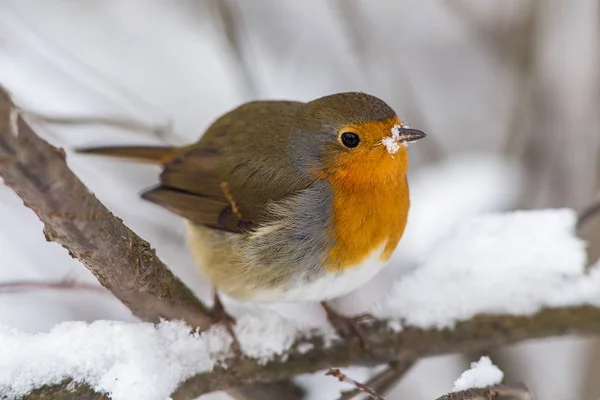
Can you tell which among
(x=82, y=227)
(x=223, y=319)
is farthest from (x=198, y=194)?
(x=82, y=227)

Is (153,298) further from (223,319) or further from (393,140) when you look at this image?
(393,140)

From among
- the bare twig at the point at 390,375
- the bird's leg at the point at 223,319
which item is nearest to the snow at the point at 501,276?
the bare twig at the point at 390,375

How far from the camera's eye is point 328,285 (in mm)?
2443

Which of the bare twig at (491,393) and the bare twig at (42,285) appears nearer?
the bare twig at (491,393)

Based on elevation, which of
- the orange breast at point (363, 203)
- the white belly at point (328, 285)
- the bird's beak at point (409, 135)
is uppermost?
the bird's beak at point (409, 135)

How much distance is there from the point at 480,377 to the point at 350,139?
38.6 inches

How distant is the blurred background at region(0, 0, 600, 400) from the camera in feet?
12.1

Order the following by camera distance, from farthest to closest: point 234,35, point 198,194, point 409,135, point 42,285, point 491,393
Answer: point 234,35 → point 198,194 → point 409,135 → point 42,285 → point 491,393

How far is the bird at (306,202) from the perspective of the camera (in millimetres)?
2414

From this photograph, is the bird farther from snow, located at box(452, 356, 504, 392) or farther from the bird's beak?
snow, located at box(452, 356, 504, 392)

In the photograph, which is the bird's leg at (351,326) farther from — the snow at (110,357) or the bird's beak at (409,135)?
the bird's beak at (409,135)

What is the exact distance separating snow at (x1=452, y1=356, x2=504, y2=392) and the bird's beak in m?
0.82

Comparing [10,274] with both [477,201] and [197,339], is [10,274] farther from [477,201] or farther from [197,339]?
[477,201]

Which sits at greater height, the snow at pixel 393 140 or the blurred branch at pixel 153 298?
the snow at pixel 393 140
